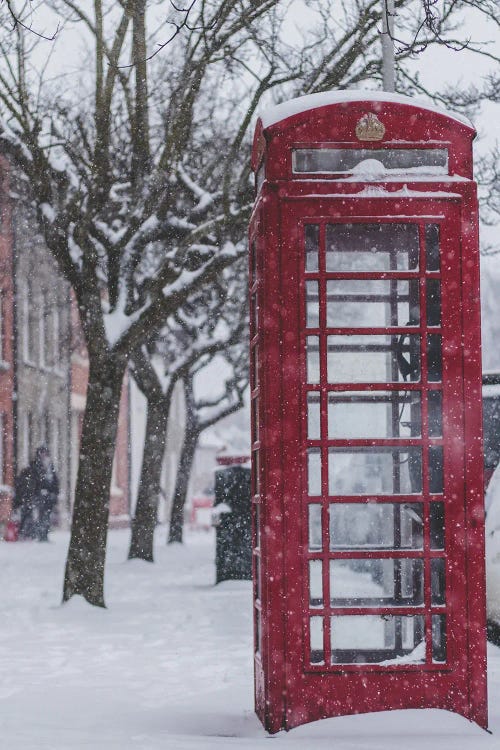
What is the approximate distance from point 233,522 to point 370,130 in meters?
8.23

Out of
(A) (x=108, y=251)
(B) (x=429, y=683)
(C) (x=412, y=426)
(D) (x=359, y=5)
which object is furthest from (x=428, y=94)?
(B) (x=429, y=683)

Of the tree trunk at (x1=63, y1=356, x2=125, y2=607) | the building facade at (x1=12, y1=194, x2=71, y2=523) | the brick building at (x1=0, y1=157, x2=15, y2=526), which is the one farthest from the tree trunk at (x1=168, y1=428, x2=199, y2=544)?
the tree trunk at (x1=63, y1=356, x2=125, y2=607)

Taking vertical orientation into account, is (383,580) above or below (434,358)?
below

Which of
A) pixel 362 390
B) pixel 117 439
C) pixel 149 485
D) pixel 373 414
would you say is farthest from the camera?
pixel 117 439

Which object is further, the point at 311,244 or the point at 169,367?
the point at 169,367

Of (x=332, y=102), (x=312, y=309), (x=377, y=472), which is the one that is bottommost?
(x=377, y=472)

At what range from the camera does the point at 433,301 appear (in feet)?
17.8

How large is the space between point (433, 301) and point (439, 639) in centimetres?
147

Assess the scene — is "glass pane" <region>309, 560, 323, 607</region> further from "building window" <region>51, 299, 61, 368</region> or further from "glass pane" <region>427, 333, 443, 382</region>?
"building window" <region>51, 299, 61, 368</region>

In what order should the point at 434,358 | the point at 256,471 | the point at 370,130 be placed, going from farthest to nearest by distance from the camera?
the point at 256,471 < the point at 434,358 < the point at 370,130

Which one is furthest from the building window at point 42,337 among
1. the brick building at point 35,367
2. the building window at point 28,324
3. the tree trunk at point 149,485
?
the tree trunk at point 149,485

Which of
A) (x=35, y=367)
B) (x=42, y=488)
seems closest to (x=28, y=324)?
(x=35, y=367)

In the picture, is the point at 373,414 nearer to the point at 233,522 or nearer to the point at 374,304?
the point at 374,304

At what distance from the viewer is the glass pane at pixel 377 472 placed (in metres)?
Answer: 5.43
